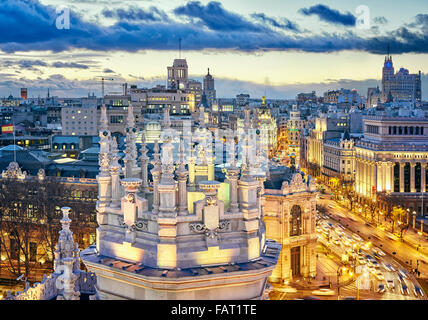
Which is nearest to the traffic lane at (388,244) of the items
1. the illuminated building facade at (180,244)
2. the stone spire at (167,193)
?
the illuminated building facade at (180,244)

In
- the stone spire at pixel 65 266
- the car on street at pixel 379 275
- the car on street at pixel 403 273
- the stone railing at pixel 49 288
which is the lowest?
the car on street at pixel 403 273

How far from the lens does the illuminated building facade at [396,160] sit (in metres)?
97.9

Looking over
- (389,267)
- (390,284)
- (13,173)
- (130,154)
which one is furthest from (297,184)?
(130,154)

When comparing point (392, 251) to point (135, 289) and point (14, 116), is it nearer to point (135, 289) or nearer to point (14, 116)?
point (135, 289)

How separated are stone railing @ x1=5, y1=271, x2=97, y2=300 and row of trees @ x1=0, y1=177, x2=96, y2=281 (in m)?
44.6

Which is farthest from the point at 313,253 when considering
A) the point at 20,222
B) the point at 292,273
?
the point at 20,222

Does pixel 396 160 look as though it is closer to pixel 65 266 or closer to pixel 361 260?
pixel 361 260

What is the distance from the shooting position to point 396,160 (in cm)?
9969

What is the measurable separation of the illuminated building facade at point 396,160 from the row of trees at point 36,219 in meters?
51.3

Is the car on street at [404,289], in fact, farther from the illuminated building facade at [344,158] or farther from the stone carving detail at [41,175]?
the illuminated building facade at [344,158]

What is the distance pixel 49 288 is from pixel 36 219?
50.2 meters

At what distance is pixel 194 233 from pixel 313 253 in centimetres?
4446
